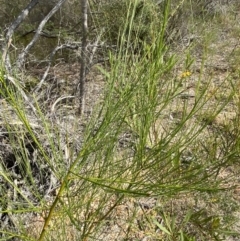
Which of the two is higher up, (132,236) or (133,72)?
(133,72)

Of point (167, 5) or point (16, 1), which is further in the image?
point (16, 1)

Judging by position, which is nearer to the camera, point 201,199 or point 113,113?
point 113,113

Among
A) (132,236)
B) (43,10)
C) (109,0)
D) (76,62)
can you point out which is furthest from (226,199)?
(43,10)

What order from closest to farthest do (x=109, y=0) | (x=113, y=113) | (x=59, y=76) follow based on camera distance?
(x=113, y=113), (x=109, y=0), (x=59, y=76)

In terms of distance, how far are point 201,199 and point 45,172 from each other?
Answer: 118cm

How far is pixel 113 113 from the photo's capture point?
0.89 meters

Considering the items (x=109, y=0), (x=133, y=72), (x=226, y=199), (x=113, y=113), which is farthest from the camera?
(x=109, y=0)

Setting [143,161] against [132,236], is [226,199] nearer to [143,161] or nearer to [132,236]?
[132,236]

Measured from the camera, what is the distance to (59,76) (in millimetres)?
5348

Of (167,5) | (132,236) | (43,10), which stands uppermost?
(167,5)

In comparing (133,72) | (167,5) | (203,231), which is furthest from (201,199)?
(167,5)

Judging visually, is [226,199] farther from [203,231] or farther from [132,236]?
[132,236]

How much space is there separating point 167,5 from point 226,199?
2215 millimetres

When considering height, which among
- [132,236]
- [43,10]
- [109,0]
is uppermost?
[109,0]
